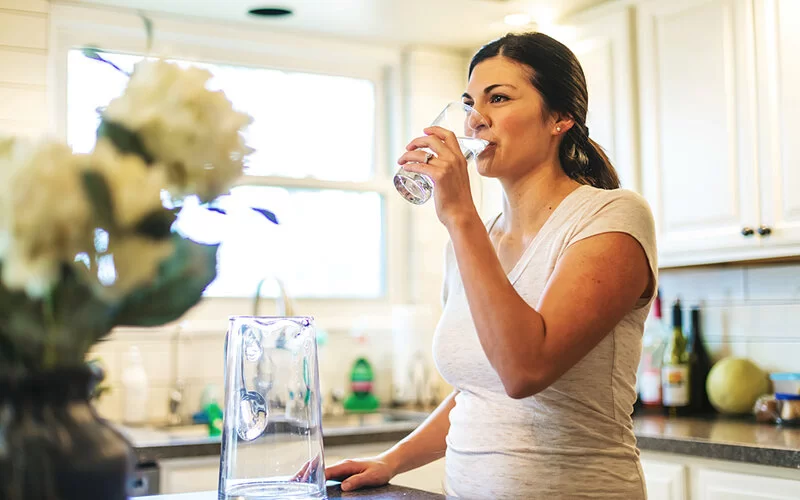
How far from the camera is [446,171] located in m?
1.37

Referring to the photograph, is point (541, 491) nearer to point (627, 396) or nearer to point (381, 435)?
point (627, 396)

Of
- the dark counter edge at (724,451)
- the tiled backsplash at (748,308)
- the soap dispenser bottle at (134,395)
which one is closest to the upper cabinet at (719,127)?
the tiled backsplash at (748,308)

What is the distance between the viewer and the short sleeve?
4.53 feet

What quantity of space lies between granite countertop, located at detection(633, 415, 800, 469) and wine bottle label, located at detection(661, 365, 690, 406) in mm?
137

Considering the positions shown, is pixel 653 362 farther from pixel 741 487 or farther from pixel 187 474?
pixel 187 474

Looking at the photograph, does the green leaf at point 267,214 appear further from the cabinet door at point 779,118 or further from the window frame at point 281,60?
the window frame at point 281,60

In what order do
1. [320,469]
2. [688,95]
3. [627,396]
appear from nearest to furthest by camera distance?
1. [320,469]
2. [627,396]
3. [688,95]

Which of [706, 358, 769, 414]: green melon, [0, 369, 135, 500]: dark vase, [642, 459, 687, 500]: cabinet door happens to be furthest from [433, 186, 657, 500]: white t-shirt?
[706, 358, 769, 414]: green melon

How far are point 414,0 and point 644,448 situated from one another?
64.0 inches

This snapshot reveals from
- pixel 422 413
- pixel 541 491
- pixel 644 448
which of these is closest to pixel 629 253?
pixel 541 491

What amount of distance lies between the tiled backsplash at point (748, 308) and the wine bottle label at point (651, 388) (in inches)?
7.9

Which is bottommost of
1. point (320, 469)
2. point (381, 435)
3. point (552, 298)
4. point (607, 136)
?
point (381, 435)

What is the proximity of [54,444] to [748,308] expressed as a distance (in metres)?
2.69

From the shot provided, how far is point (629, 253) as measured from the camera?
4.51ft
